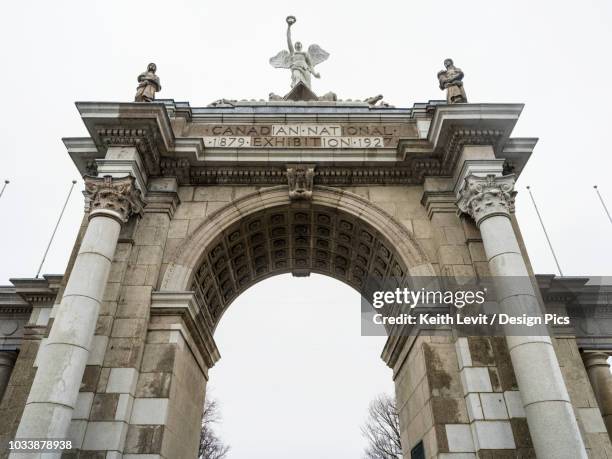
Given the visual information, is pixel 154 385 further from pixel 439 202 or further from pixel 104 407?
pixel 439 202

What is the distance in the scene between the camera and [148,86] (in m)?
14.2

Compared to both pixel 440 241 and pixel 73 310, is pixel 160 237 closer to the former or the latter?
pixel 73 310

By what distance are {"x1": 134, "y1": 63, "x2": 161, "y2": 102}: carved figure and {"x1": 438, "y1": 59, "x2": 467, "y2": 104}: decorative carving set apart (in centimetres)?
968

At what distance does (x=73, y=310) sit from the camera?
→ 9.72 meters

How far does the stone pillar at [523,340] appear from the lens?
8.64m

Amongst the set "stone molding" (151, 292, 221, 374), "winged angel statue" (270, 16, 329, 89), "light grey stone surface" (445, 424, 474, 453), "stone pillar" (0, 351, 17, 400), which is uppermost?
"winged angel statue" (270, 16, 329, 89)

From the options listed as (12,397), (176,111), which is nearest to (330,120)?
(176,111)

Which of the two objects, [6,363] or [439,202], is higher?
[439,202]

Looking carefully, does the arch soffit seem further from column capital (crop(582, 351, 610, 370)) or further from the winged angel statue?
column capital (crop(582, 351, 610, 370))

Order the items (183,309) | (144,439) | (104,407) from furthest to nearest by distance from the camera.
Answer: (183,309)
(104,407)
(144,439)

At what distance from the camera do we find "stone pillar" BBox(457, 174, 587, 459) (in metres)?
8.64

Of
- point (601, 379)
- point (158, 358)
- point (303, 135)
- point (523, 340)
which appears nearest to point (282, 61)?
point (303, 135)

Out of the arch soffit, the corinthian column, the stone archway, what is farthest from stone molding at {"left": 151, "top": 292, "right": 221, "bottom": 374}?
the corinthian column

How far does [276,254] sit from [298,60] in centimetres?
933
